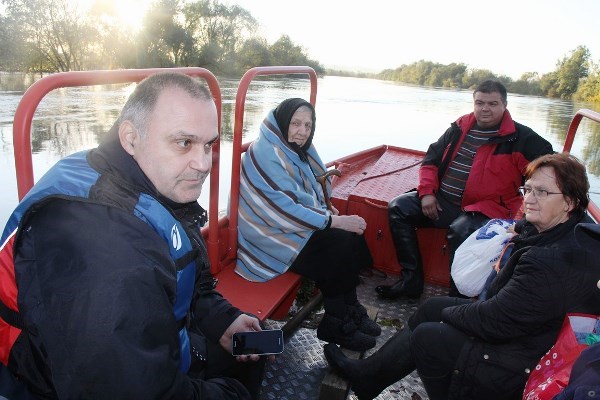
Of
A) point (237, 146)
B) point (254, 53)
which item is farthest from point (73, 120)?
point (254, 53)

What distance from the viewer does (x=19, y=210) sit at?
3.15 feet

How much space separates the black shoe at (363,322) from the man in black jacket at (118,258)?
1.10 m

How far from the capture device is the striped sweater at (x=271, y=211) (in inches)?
86.3

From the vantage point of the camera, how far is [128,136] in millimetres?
1096

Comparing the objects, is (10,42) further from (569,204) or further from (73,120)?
(569,204)

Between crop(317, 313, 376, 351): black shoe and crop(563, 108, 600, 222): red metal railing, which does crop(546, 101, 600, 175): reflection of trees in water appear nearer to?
crop(563, 108, 600, 222): red metal railing

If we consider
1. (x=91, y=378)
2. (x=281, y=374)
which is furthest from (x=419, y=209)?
(x=91, y=378)

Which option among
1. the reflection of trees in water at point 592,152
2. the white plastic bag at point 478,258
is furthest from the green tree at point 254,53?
the white plastic bag at point 478,258

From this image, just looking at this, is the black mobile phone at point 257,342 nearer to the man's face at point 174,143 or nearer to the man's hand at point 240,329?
the man's hand at point 240,329

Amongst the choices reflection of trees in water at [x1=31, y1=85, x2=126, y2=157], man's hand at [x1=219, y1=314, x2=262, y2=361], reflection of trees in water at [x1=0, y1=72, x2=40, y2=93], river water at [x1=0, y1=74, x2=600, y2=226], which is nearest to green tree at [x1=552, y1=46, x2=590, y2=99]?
river water at [x1=0, y1=74, x2=600, y2=226]

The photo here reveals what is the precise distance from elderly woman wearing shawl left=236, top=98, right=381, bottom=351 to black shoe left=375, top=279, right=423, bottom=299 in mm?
580

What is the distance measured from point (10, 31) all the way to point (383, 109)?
44.4 ft

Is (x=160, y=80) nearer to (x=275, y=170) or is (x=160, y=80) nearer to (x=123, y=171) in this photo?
(x=123, y=171)

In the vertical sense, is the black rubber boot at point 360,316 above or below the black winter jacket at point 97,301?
below
